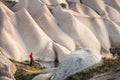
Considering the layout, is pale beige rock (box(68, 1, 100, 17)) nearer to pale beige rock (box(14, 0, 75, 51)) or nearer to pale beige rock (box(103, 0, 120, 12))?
pale beige rock (box(14, 0, 75, 51))

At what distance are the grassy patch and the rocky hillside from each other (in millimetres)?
→ 21838

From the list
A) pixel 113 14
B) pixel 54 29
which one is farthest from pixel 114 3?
pixel 54 29

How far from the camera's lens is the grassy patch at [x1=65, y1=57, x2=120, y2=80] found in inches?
680

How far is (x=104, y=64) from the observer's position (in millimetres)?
17844

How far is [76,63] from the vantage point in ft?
59.5

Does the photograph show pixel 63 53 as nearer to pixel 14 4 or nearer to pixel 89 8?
pixel 14 4

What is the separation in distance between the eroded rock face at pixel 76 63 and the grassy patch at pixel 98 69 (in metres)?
0.32

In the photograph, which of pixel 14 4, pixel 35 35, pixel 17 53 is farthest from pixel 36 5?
pixel 17 53

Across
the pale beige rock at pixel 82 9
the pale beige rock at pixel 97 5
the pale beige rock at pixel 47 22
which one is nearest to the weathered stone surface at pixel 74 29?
the pale beige rock at pixel 47 22

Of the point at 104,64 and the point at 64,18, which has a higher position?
the point at 104,64

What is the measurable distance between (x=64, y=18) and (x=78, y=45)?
377 cm

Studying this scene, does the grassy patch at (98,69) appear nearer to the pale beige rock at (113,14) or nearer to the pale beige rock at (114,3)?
the pale beige rock at (113,14)

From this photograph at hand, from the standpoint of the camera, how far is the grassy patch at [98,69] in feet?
56.6

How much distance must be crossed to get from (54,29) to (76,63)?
105ft
